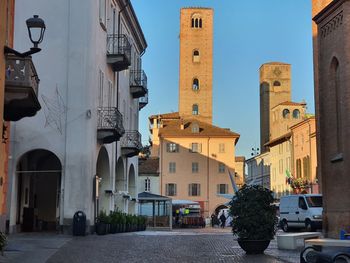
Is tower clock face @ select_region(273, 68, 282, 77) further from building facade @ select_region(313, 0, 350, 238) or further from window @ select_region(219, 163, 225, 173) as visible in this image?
building facade @ select_region(313, 0, 350, 238)

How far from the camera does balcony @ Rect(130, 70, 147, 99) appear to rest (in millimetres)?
40556

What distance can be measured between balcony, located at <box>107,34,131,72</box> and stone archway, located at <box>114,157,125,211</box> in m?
7.36

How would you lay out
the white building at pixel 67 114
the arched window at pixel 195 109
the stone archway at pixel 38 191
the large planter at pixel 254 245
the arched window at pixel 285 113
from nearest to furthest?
1. the large planter at pixel 254 245
2. the white building at pixel 67 114
3. the stone archway at pixel 38 191
4. the arched window at pixel 195 109
5. the arched window at pixel 285 113

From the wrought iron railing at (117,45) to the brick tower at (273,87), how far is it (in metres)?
97.8

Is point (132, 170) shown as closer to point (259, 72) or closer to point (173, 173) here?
point (173, 173)

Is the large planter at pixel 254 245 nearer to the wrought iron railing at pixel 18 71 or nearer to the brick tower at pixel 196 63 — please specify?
the wrought iron railing at pixel 18 71

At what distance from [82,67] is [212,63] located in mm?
73616

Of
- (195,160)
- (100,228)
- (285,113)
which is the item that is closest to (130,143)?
(100,228)

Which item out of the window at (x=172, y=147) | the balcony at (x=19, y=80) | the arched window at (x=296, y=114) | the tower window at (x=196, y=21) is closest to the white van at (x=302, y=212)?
the balcony at (x=19, y=80)

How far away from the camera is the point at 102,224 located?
27266 mm

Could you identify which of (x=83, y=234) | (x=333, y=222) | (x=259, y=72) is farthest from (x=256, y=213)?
(x=259, y=72)

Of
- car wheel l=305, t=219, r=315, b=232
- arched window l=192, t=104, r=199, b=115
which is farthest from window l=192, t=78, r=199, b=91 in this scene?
car wheel l=305, t=219, r=315, b=232

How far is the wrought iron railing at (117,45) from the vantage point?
102ft

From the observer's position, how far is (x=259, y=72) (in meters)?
135
